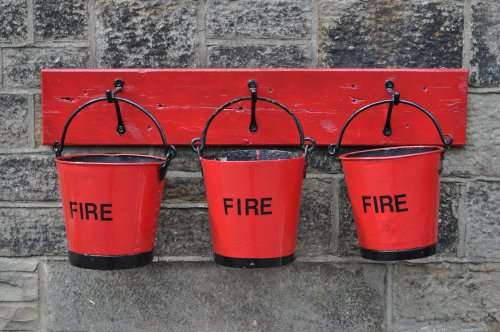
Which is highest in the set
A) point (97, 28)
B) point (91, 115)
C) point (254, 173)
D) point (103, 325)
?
point (97, 28)

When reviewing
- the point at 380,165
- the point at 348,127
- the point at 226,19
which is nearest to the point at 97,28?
the point at 226,19

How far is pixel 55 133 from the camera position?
198 cm

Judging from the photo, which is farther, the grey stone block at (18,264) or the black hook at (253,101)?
the grey stone block at (18,264)

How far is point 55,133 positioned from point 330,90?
2.76 feet

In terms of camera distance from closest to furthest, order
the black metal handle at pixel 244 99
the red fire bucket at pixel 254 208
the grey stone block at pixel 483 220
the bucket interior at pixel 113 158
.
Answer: the red fire bucket at pixel 254 208, the black metal handle at pixel 244 99, the bucket interior at pixel 113 158, the grey stone block at pixel 483 220

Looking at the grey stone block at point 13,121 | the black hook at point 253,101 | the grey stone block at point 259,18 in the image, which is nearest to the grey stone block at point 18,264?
the grey stone block at point 13,121

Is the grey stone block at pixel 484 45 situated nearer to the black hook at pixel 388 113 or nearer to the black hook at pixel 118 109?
the black hook at pixel 388 113

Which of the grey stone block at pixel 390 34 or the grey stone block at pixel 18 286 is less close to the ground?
the grey stone block at pixel 390 34

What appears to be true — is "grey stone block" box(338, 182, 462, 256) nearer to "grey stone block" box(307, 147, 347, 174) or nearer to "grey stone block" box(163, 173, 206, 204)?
"grey stone block" box(307, 147, 347, 174)

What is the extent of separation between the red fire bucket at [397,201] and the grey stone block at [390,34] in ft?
1.20

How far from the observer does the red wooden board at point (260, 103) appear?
6.39 feet

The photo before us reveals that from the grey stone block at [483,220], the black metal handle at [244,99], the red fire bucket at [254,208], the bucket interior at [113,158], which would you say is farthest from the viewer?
the grey stone block at [483,220]

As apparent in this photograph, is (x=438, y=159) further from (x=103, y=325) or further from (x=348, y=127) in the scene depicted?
(x=103, y=325)

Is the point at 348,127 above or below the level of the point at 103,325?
above
